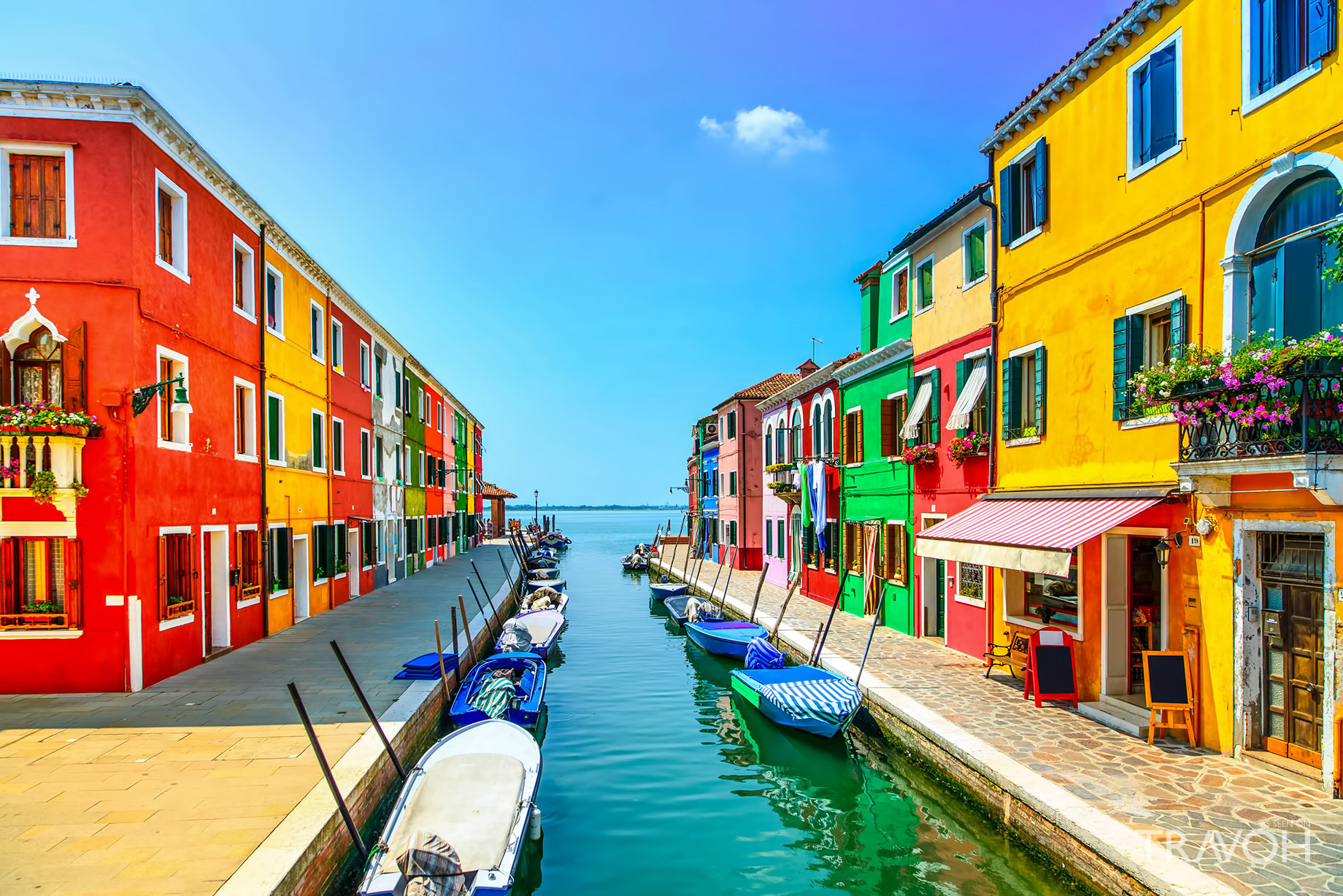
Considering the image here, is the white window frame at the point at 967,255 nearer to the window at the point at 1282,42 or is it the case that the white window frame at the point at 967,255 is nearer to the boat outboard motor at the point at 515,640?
the window at the point at 1282,42

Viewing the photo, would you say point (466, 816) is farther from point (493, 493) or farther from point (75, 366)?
point (493, 493)

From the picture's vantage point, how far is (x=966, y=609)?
606 inches

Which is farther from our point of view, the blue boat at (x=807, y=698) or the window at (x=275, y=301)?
the window at (x=275, y=301)

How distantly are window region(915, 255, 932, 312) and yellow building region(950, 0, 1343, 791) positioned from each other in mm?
3693

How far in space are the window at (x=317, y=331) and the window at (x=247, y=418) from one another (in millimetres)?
4477

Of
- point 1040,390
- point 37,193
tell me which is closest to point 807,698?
point 1040,390

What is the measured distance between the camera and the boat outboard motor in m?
18.1

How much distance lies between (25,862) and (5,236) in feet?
32.5

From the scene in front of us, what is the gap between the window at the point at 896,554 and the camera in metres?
17.9

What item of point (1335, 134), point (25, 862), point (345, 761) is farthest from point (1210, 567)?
point (25, 862)

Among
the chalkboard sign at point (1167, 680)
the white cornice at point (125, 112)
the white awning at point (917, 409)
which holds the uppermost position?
the white cornice at point (125, 112)

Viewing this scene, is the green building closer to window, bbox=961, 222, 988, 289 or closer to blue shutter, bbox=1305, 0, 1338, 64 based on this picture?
window, bbox=961, 222, 988, 289

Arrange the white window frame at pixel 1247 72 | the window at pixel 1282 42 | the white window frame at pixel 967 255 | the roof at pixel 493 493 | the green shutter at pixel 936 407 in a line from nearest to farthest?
the window at pixel 1282 42 < the white window frame at pixel 1247 72 < the white window frame at pixel 967 255 < the green shutter at pixel 936 407 < the roof at pixel 493 493

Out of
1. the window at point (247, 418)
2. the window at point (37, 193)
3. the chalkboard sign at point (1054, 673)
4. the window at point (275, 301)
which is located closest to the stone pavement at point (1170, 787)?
Result: the chalkboard sign at point (1054, 673)
